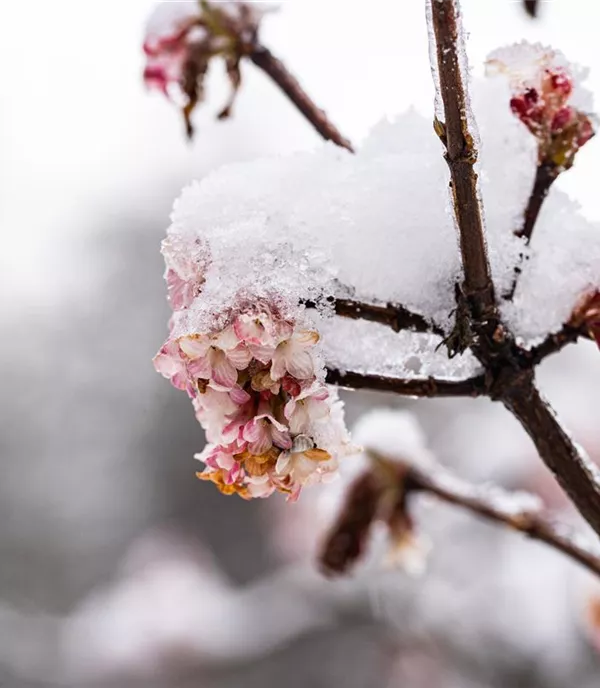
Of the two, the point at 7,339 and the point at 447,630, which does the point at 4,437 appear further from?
the point at 447,630

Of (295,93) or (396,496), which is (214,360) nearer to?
(295,93)

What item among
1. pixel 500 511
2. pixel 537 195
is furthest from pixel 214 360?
pixel 500 511

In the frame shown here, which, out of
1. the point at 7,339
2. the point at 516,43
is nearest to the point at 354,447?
the point at 516,43

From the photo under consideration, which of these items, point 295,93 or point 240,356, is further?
point 295,93

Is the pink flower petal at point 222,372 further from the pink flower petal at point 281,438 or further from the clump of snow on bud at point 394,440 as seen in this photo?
the clump of snow on bud at point 394,440

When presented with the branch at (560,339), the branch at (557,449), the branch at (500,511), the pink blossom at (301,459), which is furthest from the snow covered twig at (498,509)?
the pink blossom at (301,459)
